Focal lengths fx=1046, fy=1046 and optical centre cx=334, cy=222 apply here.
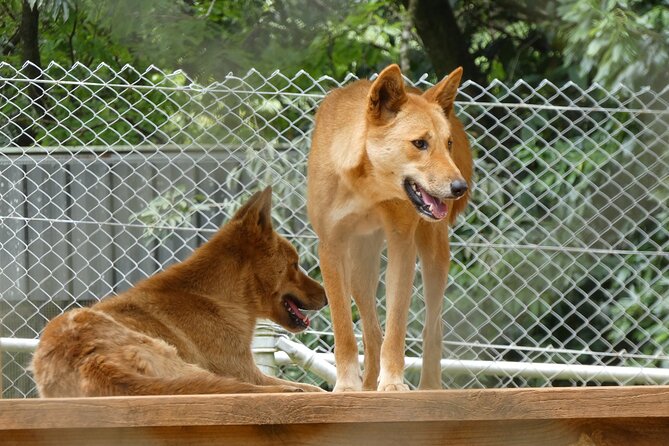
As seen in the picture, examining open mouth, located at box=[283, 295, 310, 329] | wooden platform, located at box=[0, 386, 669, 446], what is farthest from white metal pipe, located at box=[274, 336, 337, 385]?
wooden platform, located at box=[0, 386, 669, 446]

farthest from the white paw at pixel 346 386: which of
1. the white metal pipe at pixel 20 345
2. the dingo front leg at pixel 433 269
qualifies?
the white metal pipe at pixel 20 345

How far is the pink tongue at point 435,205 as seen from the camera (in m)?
2.43

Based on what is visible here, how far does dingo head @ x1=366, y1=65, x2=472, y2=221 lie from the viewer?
2.48m

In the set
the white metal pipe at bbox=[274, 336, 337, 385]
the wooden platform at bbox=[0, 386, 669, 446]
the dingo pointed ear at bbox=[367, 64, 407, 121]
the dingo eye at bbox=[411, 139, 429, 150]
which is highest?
the wooden platform at bbox=[0, 386, 669, 446]

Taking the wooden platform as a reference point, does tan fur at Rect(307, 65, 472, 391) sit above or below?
below

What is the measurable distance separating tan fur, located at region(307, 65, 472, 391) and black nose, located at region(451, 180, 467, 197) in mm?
23

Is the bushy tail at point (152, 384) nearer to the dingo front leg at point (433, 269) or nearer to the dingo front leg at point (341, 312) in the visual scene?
the dingo front leg at point (341, 312)

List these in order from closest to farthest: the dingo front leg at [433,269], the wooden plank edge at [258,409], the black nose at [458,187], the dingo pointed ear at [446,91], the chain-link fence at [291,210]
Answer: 1. the wooden plank edge at [258,409]
2. the black nose at [458,187]
3. the dingo pointed ear at [446,91]
4. the dingo front leg at [433,269]
5. the chain-link fence at [291,210]

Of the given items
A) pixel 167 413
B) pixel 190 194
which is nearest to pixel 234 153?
pixel 190 194

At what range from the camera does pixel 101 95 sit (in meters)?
3.98

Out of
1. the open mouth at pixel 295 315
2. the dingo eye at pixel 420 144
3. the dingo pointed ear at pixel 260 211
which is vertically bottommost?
the open mouth at pixel 295 315

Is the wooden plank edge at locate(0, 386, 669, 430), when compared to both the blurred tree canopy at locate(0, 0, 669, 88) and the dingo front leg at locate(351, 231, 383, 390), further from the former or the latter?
the dingo front leg at locate(351, 231, 383, 390)

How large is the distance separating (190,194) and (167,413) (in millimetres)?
2316

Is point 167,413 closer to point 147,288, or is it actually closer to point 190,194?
point 147,288
